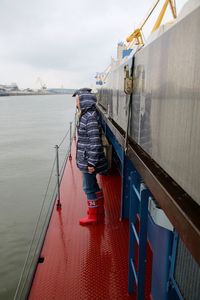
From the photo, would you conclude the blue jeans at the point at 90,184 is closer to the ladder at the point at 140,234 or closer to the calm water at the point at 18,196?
the ladder at the point at 140,234

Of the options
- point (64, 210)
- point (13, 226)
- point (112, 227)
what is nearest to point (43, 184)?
point (13, 226)

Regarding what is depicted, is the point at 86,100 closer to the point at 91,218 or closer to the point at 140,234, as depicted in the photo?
the point at 91,218

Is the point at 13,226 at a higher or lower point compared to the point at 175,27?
lower

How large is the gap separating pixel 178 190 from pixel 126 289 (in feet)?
6.35

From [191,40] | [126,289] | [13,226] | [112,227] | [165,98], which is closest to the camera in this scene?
[191,40]

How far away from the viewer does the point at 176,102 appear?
1.44m

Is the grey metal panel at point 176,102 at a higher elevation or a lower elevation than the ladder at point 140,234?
higher

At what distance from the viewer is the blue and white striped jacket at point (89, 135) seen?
3.54 m

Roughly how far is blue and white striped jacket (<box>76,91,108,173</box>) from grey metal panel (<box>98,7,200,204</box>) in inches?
55.9

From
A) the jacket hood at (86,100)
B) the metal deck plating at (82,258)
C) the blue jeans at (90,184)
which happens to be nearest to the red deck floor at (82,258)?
the metal deck plating at (82,258)

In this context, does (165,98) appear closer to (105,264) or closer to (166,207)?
(166,207)

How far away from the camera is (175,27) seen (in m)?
1.46

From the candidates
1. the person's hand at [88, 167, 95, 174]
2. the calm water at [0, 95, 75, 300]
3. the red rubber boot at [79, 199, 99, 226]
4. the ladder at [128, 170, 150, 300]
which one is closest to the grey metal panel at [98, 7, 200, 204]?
the ladder at [128, 170, 150, 300]

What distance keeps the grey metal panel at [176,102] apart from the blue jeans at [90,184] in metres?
1.83
